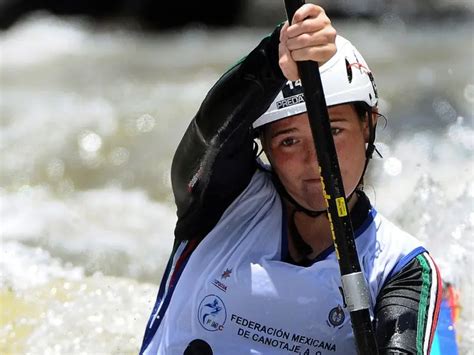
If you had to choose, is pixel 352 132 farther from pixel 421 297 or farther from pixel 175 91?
pixel 175 91

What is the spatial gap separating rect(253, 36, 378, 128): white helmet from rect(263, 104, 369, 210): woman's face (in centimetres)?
3

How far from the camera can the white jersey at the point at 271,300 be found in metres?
2.14

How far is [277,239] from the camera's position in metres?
2.24

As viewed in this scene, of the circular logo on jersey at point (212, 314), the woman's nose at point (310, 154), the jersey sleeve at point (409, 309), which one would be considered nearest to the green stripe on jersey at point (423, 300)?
the jersey sleeve at point (409, 309)

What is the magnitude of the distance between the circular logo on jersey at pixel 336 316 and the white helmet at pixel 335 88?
471 mm

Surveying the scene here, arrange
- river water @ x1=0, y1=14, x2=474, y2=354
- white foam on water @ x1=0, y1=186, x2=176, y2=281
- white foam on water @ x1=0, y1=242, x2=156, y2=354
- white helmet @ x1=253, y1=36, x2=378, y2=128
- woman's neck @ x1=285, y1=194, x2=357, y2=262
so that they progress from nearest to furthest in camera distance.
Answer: white helmet @ x1=253, y1=36, x2=378, y2=128, woman's neck @ x1=285, y1=194, x2=357, y2=262, white foam on water @ x1=0, y1=242, x2=156, y2=354, river water @ x1=0, y1=14, x2=474, y2=354, white foam on water @ x1=0, y1=186, x2=176, y2=281

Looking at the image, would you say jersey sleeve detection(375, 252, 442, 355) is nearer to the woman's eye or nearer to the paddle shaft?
the paddle shaft

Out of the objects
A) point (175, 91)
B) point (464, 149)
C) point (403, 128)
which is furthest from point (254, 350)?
point (175, 91)

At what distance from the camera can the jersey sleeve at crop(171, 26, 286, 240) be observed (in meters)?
2.01

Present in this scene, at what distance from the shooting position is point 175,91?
7340 mm

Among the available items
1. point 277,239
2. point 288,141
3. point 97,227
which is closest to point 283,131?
point 288,141

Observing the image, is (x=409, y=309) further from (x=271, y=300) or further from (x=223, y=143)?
(x=223, y=143)

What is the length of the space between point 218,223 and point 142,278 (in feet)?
7.07

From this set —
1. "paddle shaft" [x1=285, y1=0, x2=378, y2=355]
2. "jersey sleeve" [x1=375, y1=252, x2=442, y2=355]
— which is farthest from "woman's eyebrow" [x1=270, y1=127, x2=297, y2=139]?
"jersey sleeve" [x1=375, y1=252, x2=442, y2=355]
